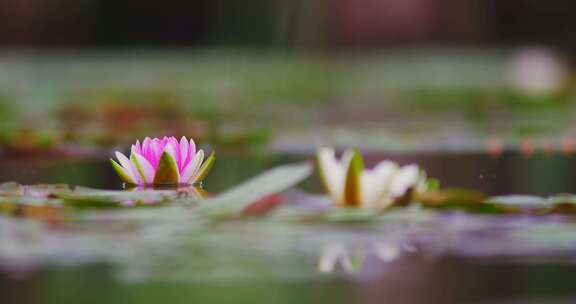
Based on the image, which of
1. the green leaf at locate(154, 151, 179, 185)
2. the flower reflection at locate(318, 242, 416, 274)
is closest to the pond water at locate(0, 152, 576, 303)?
the flower reflection at locate(318, 242, 416, 274)

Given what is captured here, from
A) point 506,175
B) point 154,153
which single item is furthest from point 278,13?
point 154,153

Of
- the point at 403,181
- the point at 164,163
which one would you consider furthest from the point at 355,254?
the point at 164,163

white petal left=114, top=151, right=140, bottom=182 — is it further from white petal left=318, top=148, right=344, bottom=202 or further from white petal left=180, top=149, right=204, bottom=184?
white petal left=318, top=148, right=344, bottom=202

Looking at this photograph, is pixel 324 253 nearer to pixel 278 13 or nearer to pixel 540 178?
pixel 540 178

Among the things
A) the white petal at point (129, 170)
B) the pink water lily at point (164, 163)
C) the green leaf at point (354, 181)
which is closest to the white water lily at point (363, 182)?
the green leaf at point (354, 181)

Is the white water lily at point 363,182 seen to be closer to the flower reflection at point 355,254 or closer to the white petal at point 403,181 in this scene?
the white petal at point 403,181

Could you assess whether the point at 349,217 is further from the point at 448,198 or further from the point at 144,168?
the point at 144,168
